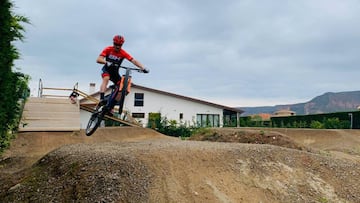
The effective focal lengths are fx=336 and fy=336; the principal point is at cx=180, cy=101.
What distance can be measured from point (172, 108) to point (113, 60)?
101 ft

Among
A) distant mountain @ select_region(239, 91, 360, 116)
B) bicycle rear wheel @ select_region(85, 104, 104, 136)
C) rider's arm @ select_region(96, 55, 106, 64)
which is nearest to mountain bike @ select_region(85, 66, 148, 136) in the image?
bicycle rear wheel @ select_region(85, 104, 104, 136)

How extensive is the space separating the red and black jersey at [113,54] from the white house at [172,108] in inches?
1089

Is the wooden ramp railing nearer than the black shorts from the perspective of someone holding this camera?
No

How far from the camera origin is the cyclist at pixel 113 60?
7.80 m

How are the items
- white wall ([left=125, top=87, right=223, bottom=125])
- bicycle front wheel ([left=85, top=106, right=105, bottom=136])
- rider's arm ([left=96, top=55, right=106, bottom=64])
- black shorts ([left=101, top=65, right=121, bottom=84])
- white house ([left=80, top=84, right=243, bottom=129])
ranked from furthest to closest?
white wall ([left=125, top=87, right=223, bottom=125]), white house ([left=80, top=84, right=243, bottom=129]), bicycle front wheel ([left=85, top=106, right=105, bottom=136]), black shorts ([left=101, top=65, right=121, bottom=84]), rider's arm ([left=96, top=55, right=106, bottom=64])

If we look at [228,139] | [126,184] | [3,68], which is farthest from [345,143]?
[3,68]

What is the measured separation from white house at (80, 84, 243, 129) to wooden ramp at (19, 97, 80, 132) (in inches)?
688

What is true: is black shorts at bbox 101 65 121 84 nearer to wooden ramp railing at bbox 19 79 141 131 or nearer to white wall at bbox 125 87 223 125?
wooden ramp railing at bbox 19 79 141 131

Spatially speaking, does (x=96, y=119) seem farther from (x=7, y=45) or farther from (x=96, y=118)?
(x=7, y=45)

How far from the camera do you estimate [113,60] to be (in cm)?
787

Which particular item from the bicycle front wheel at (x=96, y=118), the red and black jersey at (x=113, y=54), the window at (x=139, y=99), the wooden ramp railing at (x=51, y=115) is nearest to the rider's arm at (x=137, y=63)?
the red and black jersey at (x=113, y=54)

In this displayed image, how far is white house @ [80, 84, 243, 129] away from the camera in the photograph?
37.0 meters

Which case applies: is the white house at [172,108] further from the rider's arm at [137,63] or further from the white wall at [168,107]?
the rider's arm at [137,63]

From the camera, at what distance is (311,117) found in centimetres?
3488
